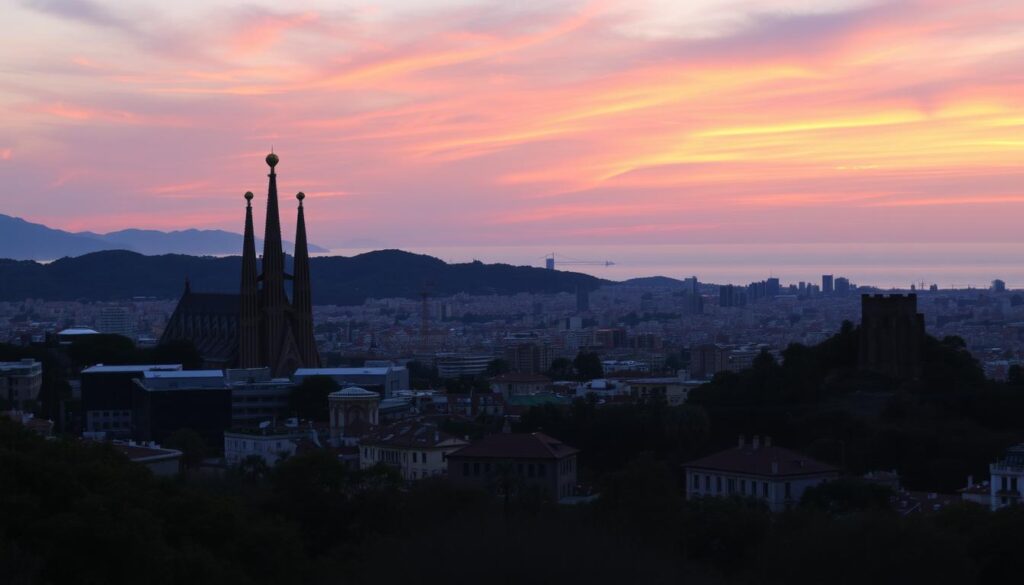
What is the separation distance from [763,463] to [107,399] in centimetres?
2378

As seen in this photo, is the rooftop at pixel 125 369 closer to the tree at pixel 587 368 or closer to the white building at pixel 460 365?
the tree at pixel 587 368

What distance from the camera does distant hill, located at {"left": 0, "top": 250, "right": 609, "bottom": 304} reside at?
175625 millimetres

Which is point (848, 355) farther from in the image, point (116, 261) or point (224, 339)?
point (116, 261)

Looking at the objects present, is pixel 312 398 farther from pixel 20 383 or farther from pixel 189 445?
pixel 20 383

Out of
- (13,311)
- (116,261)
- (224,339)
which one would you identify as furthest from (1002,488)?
(116,261)

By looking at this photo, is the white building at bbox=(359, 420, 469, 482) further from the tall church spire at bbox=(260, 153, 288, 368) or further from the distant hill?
the distant hill

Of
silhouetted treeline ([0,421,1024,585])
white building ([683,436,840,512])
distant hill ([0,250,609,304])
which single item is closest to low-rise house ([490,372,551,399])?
white building ([683,436,840,512])

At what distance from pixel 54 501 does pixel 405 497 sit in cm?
941

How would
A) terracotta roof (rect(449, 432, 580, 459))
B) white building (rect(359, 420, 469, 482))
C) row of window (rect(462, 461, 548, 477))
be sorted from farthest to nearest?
white building (rect(359, 420, 469, 482))
terracotta roof (rect(449, 432, 580, 459))
row of window (rect(462, 461, 548, 477))

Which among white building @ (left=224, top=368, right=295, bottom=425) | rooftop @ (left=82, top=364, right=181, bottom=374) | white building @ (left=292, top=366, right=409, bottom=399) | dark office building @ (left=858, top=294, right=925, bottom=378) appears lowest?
white building @ (left=224, top=368, right=295, bottom=425)

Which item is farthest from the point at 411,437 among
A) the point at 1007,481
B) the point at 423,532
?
the point at 423,532

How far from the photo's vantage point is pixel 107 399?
5072 centimetres

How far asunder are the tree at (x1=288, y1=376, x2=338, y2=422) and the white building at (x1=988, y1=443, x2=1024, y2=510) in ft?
72.9

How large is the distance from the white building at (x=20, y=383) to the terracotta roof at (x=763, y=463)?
2549cm
